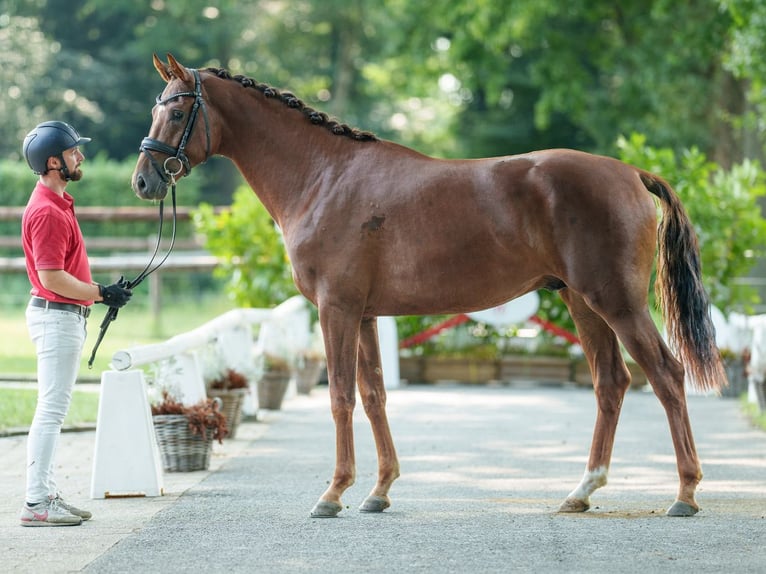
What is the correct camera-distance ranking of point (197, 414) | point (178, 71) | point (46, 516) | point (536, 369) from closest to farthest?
1. point (46, 516)
2. point (178, 71)
3. point (197, 414)
4. point (536, 369)

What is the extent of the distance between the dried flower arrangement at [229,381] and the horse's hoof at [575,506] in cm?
394

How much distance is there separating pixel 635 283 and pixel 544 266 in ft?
1.64

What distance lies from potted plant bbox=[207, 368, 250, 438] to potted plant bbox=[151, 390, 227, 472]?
4.44ft

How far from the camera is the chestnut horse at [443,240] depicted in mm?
6406

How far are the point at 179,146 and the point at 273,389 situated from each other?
18.6 ft

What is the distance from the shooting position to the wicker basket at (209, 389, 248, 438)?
31.8ft

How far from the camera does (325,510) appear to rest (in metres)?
6.49

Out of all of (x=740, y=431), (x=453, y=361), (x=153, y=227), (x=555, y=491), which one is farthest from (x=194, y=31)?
(x=555, y=491)

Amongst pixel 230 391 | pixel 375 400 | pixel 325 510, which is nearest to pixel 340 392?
pixel 375 400

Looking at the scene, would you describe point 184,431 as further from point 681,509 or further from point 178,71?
point 681,509

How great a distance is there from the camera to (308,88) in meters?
41.1

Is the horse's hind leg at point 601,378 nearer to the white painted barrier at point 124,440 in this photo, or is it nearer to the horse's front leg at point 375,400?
the horse's front leg at point 375,400

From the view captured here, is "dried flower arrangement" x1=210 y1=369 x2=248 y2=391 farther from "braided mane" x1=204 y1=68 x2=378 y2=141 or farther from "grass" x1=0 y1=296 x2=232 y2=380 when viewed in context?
"braided mane" x1=204 y1=68 x2=378 y2=141

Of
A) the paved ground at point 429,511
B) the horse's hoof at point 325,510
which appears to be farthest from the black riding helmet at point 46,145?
the horse's hoof at point 325,510
